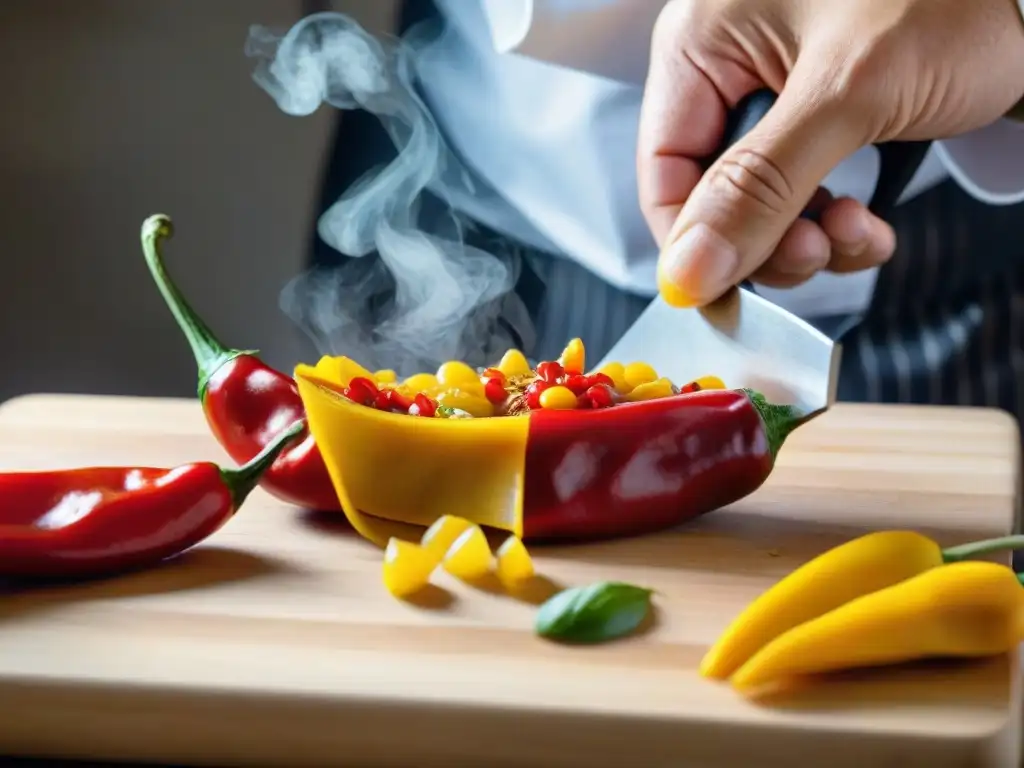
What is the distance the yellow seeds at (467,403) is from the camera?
883 millimetres

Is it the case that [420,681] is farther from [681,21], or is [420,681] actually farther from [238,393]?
[681,21]

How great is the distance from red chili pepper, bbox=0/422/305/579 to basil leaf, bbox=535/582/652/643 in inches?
9.2

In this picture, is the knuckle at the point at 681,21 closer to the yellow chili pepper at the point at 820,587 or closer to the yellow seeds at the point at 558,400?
the yellow seeds at the point at 558,400

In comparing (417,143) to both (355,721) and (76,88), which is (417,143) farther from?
(355,721)

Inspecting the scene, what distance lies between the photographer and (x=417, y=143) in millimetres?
1520

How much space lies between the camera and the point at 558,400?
2.85ft

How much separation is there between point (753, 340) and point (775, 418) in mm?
98

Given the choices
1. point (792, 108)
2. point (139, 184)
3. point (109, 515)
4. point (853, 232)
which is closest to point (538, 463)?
point (109, 515)

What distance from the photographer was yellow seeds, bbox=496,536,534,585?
2.50 feet

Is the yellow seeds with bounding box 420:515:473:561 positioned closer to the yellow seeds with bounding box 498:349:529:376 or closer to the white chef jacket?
the yellow seeds with bounding box 498:349:529:376

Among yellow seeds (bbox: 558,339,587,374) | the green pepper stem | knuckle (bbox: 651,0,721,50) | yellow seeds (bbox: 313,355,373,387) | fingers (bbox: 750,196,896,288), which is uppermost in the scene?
knuckle (bbox: 651,0,721,50)

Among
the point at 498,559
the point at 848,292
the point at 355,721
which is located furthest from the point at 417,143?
the point at 355,721

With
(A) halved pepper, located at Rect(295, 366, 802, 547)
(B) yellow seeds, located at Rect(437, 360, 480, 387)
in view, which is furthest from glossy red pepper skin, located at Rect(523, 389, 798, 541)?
(B) yellow seeds, located at Rect(437, 360, 480, 387)

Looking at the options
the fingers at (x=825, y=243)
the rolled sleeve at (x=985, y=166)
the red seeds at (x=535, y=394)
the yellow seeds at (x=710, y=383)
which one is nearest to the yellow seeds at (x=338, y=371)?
the red seeds at (x=535, y=394)
